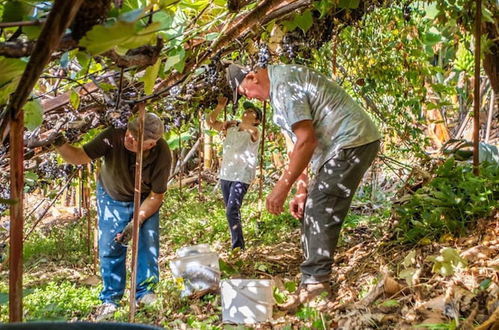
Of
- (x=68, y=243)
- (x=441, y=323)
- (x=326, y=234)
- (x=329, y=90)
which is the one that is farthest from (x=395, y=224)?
(x=68, y=243)

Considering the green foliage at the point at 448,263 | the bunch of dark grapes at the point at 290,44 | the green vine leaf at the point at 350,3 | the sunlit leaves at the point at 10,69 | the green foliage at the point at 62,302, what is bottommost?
the green foliage at the point at 62,302

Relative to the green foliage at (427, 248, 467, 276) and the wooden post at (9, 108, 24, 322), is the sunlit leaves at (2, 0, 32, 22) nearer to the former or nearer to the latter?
the wooden post at (9, 108, 24, 322)

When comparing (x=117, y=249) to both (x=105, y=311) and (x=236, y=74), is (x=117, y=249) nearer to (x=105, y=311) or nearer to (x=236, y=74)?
(x=105, y=311)

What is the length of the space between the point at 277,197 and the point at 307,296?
58cm

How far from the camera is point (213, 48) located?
2.32 m

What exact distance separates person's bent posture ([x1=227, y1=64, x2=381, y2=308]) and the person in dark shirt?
96cm

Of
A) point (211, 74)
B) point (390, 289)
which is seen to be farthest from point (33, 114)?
point (211, 74)

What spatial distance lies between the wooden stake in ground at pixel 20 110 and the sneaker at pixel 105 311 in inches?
94.1

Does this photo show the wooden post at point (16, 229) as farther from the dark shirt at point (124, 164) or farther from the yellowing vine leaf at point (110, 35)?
the dark shirt at point (124, 164)

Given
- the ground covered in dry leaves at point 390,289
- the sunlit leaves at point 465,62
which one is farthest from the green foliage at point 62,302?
the sunlit leaves at point 465,62

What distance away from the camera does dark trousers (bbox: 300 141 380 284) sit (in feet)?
9.92

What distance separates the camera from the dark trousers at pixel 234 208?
5383 millimetres

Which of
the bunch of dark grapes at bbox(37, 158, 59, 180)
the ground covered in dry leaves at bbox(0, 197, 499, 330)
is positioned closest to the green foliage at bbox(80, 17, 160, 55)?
the ground covered in dry leaves at bbox(0, 197, 499, 330)

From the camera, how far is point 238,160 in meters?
5.64
